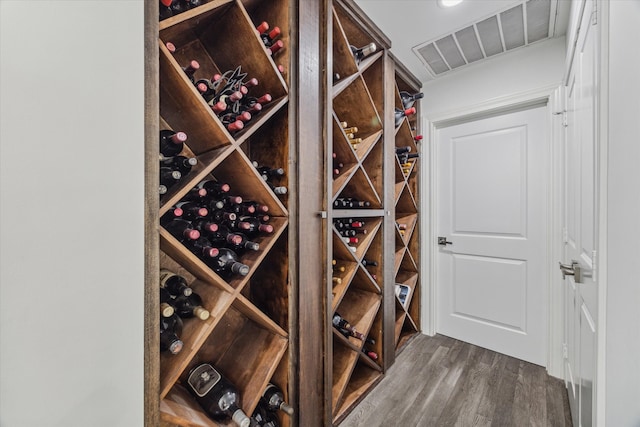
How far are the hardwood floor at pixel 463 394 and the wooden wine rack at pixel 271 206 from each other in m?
0.19

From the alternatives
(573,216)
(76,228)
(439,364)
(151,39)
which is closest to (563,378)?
(439,364)

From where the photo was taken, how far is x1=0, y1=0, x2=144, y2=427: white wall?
0.47 meters

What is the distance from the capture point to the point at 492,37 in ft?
6.15

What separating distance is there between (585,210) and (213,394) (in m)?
1.73

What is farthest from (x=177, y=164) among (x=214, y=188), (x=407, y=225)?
(x=407, y=225)

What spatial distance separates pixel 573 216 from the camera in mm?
1470

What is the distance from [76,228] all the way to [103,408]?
0.39 meters

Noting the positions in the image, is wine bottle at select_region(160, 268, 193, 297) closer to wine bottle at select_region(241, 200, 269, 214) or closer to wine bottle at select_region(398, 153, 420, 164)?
wine bottle at select_region(241, 200, 269, 214)

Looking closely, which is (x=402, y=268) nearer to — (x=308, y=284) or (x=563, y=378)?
(x=563, y=378)

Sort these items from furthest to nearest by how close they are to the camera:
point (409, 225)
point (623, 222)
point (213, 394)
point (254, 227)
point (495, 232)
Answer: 1. point (409, 225)
2. point (495, 232)
3. point (254, 227)
4. point (213, 394)
5. point (623, 222)

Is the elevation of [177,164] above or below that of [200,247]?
above

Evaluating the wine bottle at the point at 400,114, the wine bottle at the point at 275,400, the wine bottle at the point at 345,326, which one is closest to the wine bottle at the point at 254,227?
the wine bottle at the point at 275,400

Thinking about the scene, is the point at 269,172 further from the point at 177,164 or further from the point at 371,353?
the point at 371,353

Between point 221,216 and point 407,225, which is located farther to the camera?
point 407,225
